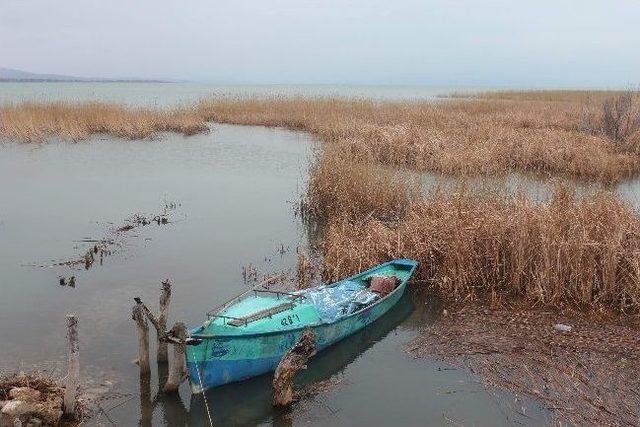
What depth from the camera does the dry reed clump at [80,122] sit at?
28.7 metres

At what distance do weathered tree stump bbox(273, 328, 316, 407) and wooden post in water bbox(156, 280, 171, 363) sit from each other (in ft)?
5.00

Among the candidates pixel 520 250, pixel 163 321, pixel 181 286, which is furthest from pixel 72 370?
pixel 520 250

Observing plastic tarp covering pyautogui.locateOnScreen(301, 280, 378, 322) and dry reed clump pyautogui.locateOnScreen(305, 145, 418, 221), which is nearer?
plastic tarp covering pyautogui.locateOnScreen(301, 280, 378, 322)

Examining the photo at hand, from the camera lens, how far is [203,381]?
6.99 metres

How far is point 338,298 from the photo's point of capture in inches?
363

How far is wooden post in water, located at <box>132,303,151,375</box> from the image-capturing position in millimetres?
6965

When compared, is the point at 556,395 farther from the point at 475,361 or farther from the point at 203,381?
the point at 203,381

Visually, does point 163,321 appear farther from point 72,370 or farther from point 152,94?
point 152,94

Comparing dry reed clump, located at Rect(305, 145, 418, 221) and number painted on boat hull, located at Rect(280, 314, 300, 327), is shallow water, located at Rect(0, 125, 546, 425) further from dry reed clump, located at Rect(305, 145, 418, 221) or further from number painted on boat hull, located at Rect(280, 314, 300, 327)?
dry reed clump, located at Rect(305, 145, 418, 221)

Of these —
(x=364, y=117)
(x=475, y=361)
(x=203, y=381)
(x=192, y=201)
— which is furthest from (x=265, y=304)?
(x=364, y=117)

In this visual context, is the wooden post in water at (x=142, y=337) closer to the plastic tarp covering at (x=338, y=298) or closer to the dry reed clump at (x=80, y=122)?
the plastic tarp covering at (x=338, y=298)

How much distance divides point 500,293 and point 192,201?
1065 centimetres

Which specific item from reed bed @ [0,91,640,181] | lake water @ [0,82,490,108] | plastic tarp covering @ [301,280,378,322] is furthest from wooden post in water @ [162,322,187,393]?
lake water @ [0,82,490,108]

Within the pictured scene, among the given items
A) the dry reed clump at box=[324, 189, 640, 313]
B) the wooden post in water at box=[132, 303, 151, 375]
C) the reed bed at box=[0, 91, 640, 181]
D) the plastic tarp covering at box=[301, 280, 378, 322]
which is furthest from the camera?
the reed bed at box=[0, 91, 640, 181]
